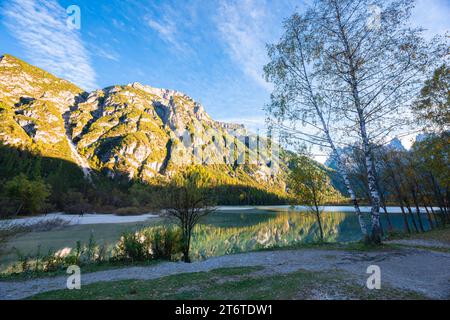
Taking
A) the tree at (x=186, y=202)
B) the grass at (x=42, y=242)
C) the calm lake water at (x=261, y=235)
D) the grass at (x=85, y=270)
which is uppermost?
the tree at (x=186, y=202)

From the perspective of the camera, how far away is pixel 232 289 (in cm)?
812

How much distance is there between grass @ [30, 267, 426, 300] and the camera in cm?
664

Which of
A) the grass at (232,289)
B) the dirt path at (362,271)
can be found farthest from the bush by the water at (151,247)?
the grass at (232,289)

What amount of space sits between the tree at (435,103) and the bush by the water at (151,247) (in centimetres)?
1931

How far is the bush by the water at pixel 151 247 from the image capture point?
16391 millimetres

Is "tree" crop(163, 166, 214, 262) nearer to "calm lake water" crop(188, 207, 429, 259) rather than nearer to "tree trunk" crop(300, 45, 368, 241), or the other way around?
"calm lake water" crop(188, 207, 429, 259)

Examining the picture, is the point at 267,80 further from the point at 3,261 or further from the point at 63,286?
the point at 3,261

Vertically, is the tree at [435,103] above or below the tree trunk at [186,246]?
above

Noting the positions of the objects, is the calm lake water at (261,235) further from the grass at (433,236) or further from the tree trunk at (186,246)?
the grass at (433,236)

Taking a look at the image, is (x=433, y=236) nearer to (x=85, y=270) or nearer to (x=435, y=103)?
(x=435, y=103)

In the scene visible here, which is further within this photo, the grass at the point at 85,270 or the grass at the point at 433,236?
the grass at the point at 433,236

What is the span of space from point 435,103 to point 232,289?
17840 mm

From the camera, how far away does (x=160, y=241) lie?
58.3ft
